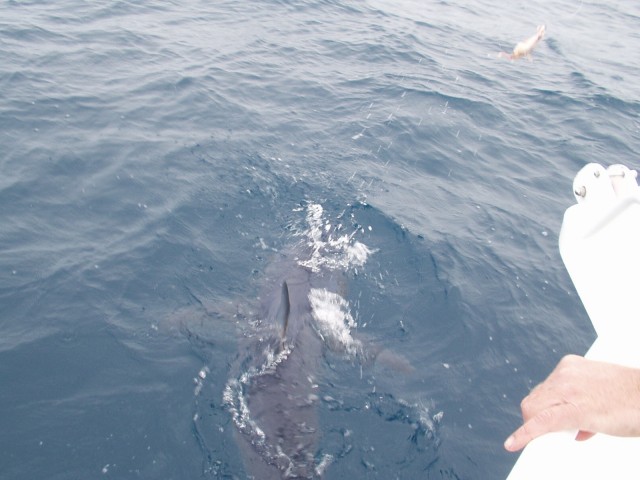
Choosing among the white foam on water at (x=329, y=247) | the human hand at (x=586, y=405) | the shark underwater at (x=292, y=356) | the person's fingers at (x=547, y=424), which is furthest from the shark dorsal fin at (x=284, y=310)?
the person's fingers at (x=547, y=424)

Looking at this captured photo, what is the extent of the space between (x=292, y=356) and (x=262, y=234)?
268 cm

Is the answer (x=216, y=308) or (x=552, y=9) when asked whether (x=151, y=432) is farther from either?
(x=552, y=9)

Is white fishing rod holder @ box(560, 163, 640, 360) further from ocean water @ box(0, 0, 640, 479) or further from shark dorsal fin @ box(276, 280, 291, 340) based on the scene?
shark dorsal fin @ box(276, 280, 291, 340)

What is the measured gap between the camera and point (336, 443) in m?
5.48

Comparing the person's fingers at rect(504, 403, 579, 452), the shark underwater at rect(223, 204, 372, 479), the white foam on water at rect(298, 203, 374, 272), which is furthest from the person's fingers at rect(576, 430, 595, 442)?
the white foam on water at rect(298, 203, 374, 272)

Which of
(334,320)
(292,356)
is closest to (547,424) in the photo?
(292,356)

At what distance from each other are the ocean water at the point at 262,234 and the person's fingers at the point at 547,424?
324 centimetres

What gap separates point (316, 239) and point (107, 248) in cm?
326

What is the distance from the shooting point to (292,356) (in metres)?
6.28

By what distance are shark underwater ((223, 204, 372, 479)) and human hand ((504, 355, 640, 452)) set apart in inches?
128

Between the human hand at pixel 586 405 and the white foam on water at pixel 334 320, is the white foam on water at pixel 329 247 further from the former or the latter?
the human hand at pixel 586 405

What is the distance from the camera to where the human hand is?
234 centimetres

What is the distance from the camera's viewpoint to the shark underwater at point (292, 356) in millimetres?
5246

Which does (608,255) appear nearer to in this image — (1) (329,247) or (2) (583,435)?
(2) (583,435)
